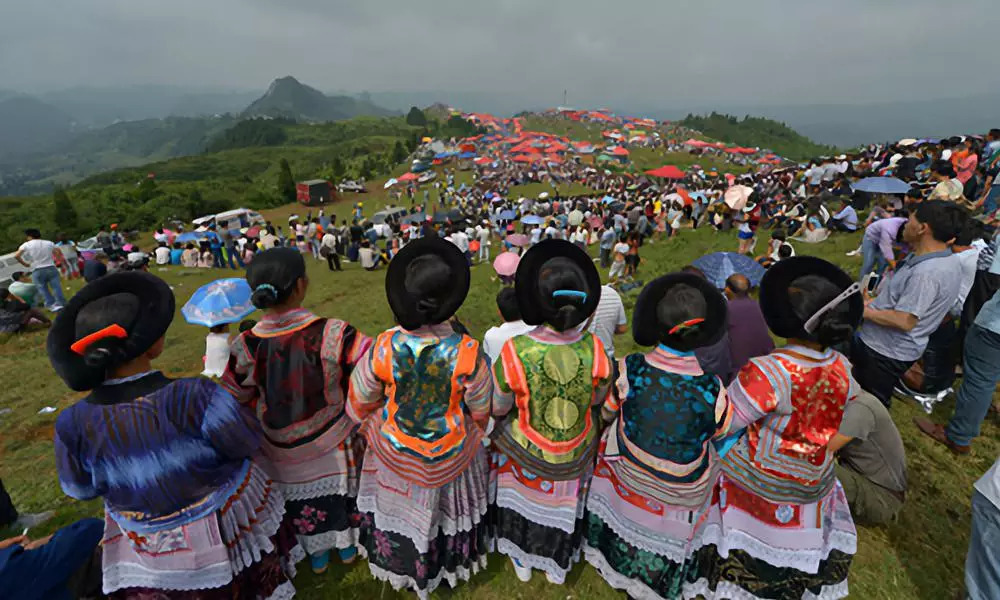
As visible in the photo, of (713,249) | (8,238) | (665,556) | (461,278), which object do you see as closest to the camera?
(461,278)

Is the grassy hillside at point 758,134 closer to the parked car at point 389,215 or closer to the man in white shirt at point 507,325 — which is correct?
the parked car at point 389,215

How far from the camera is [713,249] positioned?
480 inches

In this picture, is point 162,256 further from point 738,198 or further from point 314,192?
point 314,192

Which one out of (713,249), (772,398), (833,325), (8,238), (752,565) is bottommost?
(8,238)

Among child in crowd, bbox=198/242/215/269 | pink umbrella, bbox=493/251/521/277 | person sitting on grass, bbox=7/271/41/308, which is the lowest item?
child in crowd, bbox=198/242/215/269

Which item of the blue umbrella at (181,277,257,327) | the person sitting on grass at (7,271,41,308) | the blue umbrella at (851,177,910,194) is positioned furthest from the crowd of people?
the person sitting on grass at (7,271,41,308)

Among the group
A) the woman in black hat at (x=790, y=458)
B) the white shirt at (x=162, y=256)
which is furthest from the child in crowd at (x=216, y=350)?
the white shirt at (x=162, y=256)

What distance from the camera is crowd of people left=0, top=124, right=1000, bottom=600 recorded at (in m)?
2.02

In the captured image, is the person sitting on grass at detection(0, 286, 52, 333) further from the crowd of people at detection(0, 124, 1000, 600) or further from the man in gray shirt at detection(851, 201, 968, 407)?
the man in gray shirt at detection(851, 201, 968, 407)

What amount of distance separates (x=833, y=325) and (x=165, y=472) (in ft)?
10.9

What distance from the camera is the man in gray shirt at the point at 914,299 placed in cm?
342

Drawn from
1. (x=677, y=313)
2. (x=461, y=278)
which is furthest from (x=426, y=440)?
(x=677, y=313)

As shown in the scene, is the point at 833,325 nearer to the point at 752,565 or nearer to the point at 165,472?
the point at 752,565

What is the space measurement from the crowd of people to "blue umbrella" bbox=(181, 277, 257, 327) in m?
1.45
